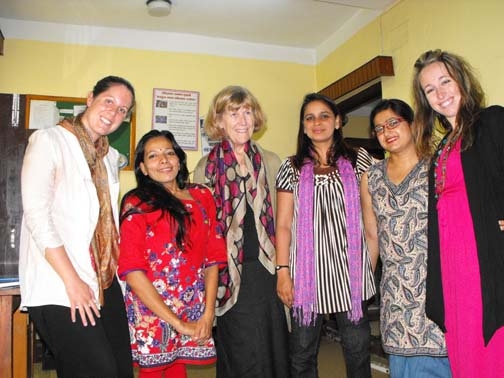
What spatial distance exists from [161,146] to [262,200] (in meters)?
0.45

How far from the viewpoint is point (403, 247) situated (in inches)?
59.3

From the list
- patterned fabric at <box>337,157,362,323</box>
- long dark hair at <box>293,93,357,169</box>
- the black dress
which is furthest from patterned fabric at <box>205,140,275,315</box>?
patterned fabric at <box>337,157,362,323</box>

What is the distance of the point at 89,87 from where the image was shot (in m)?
3.20

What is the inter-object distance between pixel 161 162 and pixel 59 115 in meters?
1.88

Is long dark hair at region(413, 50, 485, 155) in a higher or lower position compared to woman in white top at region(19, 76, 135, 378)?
higher

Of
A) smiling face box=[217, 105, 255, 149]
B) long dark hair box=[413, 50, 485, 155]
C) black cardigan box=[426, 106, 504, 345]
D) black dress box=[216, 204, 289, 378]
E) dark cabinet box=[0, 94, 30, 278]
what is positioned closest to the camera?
black cardigan box=[426, 106, 504, 345]

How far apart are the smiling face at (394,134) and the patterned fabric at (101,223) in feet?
3.42

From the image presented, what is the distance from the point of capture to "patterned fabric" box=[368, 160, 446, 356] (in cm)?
146

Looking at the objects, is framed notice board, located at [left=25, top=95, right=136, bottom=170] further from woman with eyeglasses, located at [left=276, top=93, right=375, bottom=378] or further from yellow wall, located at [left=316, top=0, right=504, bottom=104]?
yellow wall, located at [left=316, top=0, right=504, bottom=104]

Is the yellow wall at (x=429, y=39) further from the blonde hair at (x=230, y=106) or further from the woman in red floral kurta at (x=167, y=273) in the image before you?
the woman in red floral kurta at (x=167, y=273)

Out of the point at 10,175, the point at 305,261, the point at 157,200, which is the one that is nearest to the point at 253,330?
the point at 305,261

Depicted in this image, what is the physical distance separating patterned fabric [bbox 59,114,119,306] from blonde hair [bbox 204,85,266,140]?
53 centimetres

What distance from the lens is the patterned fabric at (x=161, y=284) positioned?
143cm

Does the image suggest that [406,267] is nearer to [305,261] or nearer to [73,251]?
[305,261]
